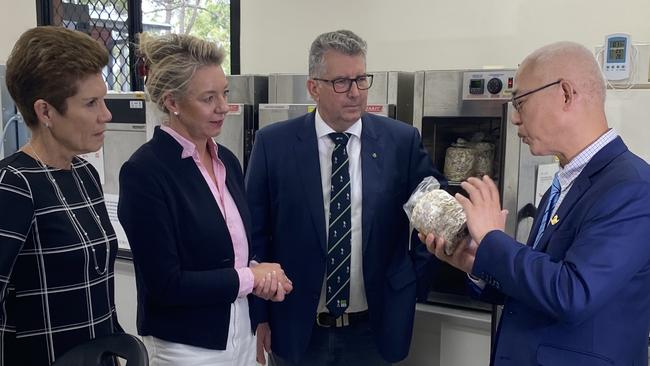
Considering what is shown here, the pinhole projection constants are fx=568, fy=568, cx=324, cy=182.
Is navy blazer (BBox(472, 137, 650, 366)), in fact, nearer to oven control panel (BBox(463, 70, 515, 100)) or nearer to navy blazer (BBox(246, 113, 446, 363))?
navy blazer (BBox(246, 113, 446, 363))

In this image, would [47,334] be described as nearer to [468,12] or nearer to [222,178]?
[222,178]

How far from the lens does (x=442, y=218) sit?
139 cm

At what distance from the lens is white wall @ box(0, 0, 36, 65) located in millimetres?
4309

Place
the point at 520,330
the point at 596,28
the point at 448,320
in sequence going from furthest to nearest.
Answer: the point at 596,28 < the point at 448,320 < the point at 520,330

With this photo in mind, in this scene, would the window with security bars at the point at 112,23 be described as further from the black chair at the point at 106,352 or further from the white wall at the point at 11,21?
the black chair at the point at 106,352

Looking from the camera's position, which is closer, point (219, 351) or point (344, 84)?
point (219, 351)

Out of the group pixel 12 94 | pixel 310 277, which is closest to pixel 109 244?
pixel 12 94

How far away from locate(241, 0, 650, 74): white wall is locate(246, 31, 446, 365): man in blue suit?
1334 mm

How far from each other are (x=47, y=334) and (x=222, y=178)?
0.57 m

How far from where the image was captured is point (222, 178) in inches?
61.5

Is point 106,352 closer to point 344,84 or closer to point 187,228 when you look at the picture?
point 187,228

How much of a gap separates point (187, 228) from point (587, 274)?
907mm

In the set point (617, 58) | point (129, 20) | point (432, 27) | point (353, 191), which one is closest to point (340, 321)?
point (353, 191)

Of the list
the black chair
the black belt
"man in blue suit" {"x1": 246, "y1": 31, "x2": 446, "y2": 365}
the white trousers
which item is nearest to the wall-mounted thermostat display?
"man in blue suit" {"x1": 246, "y1": 31, "x2": 446, "y2": 365}
